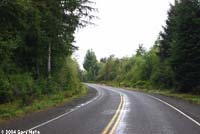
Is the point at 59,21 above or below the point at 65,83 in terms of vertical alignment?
above

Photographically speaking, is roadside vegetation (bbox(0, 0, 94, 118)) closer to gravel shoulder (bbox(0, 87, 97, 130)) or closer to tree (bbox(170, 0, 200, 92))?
gravel shoulder (bbox(0, 87, 97, 130))

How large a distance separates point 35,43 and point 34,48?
42cm

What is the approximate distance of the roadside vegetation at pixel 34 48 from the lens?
1664cm

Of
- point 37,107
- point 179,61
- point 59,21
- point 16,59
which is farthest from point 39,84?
point 179,61

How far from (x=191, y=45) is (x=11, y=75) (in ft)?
61.0

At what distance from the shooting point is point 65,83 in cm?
3616

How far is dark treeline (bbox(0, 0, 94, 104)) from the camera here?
1705cm

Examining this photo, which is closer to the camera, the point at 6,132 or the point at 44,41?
the point at 6,132

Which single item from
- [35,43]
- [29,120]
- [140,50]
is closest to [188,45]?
[35,43]

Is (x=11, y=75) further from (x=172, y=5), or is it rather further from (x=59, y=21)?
(x=172, y=5)

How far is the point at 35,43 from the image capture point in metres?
26.1

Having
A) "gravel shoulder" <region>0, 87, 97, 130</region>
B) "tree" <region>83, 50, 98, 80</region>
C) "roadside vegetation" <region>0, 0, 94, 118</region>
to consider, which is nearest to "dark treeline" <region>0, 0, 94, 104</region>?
"roadside vegetation" <region>0, 0, 94, 118</region>

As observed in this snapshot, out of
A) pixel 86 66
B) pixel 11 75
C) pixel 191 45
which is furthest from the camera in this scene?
pixel 86 66

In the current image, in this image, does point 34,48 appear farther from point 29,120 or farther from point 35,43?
point 29,120
